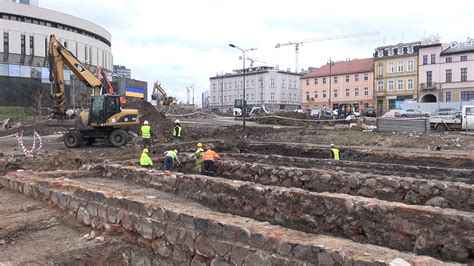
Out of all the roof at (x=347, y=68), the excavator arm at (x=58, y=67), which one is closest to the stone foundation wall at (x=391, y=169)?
the excavator arm at (x=58, y=67)

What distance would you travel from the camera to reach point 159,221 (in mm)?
7176

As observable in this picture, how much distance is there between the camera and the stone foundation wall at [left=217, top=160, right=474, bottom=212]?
9719mm

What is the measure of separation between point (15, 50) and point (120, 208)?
198 ft

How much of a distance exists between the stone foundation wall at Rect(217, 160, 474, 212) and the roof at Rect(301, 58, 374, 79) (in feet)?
205

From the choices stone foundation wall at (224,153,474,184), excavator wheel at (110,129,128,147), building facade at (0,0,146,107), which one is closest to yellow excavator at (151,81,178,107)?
building facade at (0,0,146,107)

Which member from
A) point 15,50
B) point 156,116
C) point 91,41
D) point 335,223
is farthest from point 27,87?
point 335,223

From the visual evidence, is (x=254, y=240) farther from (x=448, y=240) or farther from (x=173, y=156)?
(x=173, y=156)

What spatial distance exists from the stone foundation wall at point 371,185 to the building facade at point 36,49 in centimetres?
3295

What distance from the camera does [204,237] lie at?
6426mm

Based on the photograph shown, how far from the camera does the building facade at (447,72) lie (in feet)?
187

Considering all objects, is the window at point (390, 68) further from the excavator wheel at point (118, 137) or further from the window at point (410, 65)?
the excavator wheel at point (118, 137)

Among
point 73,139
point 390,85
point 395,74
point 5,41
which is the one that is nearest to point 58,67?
point 73,139

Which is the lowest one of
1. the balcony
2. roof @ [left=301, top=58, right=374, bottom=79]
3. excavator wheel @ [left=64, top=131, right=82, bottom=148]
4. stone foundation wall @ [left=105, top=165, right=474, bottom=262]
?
stone foundation wall @ [left=105, top=165, right=474, bottom=262]

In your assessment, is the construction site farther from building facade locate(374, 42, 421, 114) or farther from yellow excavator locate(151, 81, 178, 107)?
building facade locate(374, 42, 421, 114)
